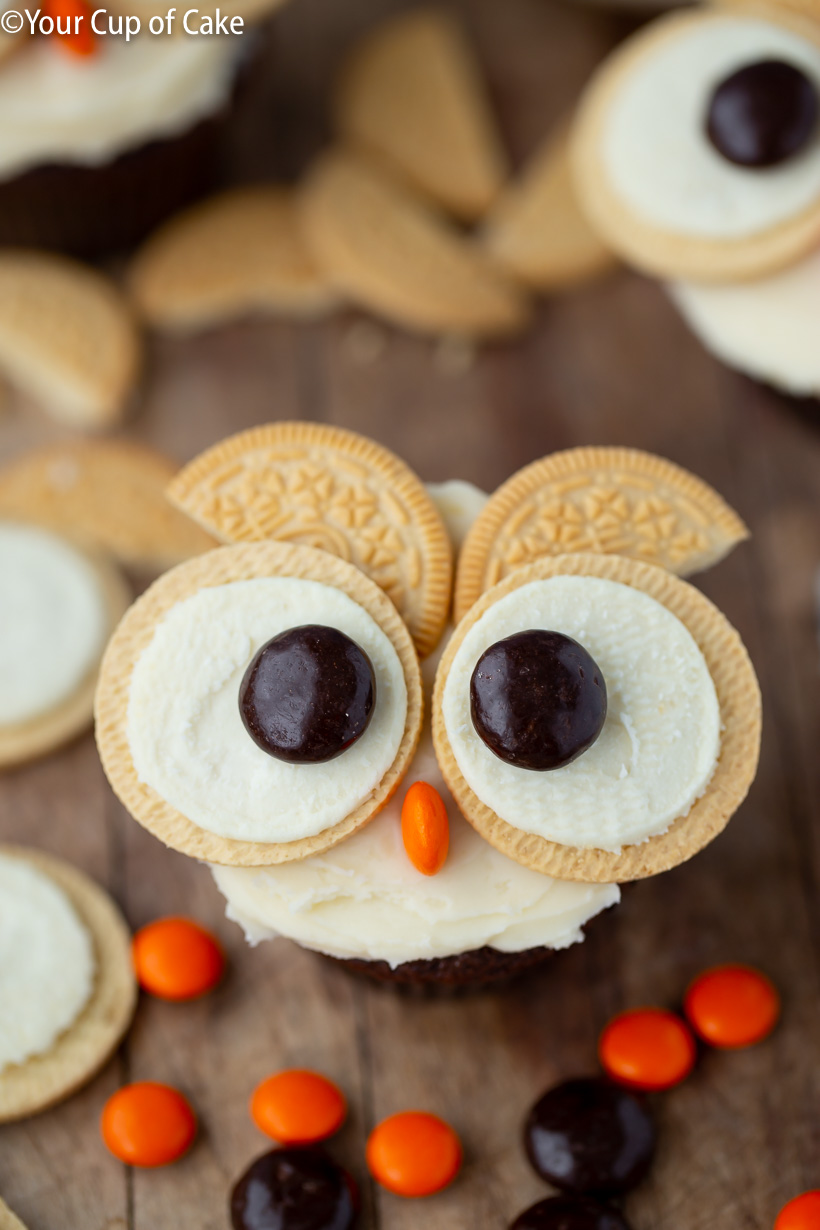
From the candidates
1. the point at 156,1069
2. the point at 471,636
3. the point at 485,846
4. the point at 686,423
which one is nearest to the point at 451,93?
the point at 686,423

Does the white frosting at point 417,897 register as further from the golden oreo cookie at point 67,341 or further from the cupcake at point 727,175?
the golden oreo cookie at point 67,341

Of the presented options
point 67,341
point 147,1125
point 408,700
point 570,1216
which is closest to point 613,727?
point 408,700

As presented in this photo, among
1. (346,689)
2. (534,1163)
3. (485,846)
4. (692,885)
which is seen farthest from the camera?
(692,885)

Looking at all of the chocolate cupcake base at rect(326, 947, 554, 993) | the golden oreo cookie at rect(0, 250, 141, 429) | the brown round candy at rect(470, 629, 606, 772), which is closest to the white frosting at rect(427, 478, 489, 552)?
the brown round candy at rect(470, 629, 606, 772)

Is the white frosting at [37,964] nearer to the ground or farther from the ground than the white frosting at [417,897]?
nearer to the ground

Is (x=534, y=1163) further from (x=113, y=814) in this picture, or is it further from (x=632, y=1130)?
(x=113, y=814)

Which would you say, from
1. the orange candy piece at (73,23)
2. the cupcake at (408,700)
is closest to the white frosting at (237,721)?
the cupcake at (408,700)
